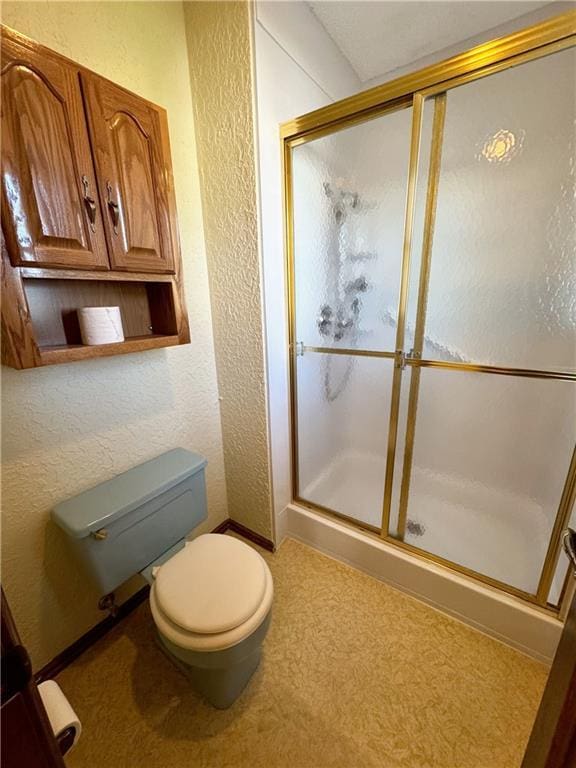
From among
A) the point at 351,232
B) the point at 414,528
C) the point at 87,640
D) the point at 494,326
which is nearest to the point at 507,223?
the point at 494,326

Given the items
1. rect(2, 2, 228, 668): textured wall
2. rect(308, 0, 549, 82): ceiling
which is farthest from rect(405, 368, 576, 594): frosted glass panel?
rect(308, 0, 549, 82): ceiling

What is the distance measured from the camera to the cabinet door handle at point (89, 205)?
0.89 m

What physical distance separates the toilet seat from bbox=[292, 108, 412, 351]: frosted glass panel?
103cm

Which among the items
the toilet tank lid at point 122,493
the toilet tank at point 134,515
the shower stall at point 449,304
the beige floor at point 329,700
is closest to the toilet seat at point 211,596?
the toilet tank at point 134,515

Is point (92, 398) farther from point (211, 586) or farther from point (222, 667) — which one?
point (222, 667)

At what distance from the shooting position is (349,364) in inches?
65.2

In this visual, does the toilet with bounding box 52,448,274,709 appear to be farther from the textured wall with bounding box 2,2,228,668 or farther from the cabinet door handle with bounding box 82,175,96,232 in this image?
the cabinet door handle with bounding box 82,175,96,232

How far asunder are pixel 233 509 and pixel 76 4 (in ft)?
6.75

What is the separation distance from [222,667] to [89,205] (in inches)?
55.7

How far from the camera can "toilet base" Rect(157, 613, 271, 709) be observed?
0.88 metres

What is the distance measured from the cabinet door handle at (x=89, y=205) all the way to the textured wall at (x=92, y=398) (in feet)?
1.38

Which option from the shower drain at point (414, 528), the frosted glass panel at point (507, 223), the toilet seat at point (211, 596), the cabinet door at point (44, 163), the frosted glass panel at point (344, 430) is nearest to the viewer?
the cabinet door at point (44, 163)

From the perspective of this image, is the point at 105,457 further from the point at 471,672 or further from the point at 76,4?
the point at 471,672

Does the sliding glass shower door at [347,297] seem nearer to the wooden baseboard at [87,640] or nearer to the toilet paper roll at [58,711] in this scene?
the wooden baseboard at [87,640]
